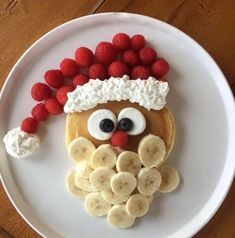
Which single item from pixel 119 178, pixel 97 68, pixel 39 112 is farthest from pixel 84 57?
pixel 119 178

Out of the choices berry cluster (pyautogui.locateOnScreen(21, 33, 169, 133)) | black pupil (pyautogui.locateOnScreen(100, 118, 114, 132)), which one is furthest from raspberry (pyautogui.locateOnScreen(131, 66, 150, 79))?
black pupil (pyautogui.locateOnScreen(100, 118, 114, 132))

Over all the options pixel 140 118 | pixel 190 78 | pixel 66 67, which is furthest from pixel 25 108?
pixel 190 78

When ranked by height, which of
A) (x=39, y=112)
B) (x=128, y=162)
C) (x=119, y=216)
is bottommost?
(x=119, y=216)

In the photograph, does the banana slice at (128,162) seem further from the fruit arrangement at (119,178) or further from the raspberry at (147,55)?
the raspberry at (147,55)

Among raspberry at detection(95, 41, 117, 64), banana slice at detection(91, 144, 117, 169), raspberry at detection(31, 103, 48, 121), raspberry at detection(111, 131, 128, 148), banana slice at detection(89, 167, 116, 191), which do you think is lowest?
banana slice at detection(89, 167, 116, 191)

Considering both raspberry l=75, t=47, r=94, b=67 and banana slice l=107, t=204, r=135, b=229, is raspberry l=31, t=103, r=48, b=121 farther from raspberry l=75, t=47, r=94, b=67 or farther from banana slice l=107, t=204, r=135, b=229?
banana slice l=107, t=204, r=135, b=229

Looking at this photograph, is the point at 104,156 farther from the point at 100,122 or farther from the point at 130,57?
the point at 130,57
